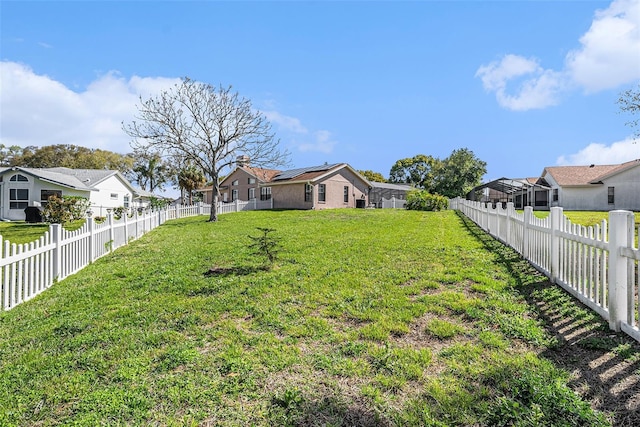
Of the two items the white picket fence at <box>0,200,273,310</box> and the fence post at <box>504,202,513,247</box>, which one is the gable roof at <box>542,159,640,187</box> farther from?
the white picket fence at <box>0,200,273,310</box>

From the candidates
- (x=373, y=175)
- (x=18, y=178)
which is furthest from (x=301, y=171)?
(x=373, y=175)

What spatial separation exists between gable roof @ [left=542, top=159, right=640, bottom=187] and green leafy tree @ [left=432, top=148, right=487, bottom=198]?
8.05m

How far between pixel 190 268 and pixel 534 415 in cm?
618

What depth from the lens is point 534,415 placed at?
7.40 ft

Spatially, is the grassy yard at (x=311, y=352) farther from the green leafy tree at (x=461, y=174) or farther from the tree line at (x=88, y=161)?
the tree line at (x=88, y=161)

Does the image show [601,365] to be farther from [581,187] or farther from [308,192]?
[581,187]

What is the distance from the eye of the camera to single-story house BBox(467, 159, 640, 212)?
27.6 meters

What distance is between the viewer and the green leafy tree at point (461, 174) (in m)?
40.8

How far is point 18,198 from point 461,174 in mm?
41007

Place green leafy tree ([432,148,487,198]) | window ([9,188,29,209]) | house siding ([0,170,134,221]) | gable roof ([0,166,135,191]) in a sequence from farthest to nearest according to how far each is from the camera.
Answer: green leafy tree ([432,148,487,198])
gable roof ([0,166,135,191])
window ([9,188,29,209])
house siding ([0,170,134,221])

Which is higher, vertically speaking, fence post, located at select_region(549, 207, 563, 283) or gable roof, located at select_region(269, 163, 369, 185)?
gable roof, located at select_region(269, 163, 369, 185)

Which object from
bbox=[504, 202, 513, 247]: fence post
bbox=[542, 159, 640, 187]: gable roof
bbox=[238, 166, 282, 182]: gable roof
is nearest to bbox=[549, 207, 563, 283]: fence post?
bbox=[504, 202, 513, 247]: fence post

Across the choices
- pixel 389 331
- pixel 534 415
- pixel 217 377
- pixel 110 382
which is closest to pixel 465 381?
pixel 534 415

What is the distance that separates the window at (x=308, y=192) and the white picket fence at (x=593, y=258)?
21.9 metres
